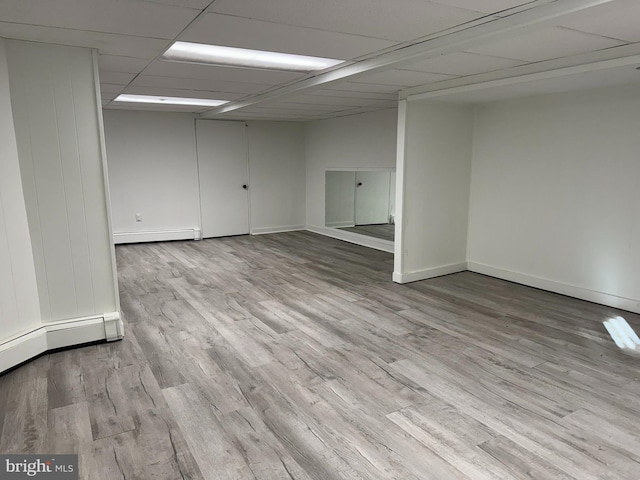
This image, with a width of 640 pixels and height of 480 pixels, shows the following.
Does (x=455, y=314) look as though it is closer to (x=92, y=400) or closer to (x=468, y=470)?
(x=468, y=470)

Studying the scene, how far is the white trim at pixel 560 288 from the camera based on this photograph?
4.02 m

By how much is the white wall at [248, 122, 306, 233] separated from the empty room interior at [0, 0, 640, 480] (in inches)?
83.6

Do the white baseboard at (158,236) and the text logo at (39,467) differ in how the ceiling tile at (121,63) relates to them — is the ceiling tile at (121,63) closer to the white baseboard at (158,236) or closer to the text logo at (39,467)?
the text logo at (39,467)

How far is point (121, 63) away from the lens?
3.39 metres

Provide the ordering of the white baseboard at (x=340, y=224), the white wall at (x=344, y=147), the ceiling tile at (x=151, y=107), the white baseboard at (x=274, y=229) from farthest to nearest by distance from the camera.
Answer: the white baseboard at (x=274, y=229) → the white baseboard at (x=340, y=224) → the white wall at (x=344, y=147) → the ceiling tile at (x=151, y=107)

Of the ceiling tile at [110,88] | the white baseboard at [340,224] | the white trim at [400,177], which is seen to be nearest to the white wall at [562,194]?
the white trim at [400,177]

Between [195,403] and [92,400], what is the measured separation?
0.62m

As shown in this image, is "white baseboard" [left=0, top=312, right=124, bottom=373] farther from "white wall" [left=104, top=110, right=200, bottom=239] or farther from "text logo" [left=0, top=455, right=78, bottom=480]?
"white wall" [left=104, top=110, right=200, bottom=239]

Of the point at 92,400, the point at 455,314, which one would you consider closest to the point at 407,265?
the point at 455,314

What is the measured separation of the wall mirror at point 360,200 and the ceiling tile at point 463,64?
4.14m

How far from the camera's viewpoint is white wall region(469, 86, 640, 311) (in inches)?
156

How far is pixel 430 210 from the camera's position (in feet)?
16.6

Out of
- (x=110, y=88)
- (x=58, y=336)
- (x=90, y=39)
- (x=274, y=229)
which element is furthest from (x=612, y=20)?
(x=274, y=229)

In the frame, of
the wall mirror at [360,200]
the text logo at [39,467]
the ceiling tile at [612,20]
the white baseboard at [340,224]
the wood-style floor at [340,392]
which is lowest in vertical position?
the wood-style floor at [340,392]
